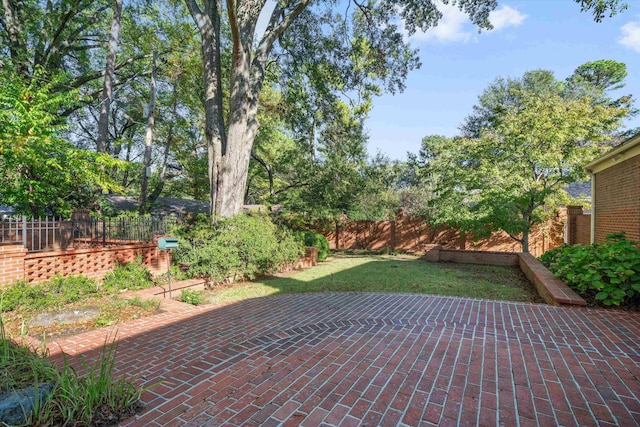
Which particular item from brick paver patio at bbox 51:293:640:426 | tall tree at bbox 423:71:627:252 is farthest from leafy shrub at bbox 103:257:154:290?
tall tree at bbox 423:71:627:252

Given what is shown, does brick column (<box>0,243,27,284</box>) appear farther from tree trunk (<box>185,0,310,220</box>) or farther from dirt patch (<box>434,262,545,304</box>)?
dirt patch (<box>434,262,545,304</box>)

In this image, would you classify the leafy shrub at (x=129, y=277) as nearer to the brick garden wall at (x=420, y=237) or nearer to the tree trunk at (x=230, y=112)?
the tree trunk at (x=230, y=112)

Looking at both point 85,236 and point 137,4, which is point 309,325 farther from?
point 137,4

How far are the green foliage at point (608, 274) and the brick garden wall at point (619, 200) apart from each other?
177cm

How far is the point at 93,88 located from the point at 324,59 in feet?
48.1

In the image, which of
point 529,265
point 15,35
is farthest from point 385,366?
point 15,35

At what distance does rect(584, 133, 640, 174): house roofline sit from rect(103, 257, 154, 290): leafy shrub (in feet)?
34.5

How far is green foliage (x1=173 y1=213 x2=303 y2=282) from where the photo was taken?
22.7 feet

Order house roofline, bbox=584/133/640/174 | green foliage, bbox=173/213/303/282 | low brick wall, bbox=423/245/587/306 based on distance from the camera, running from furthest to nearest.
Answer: green foliage, bbox=173/213/303/282
house roofline, bbox=584/133/640/174
low brick wall, bbox=423/245/587/306

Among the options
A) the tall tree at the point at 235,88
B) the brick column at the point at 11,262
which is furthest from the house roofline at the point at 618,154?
the brick column at the point at 11,262

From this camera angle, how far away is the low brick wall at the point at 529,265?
16.4 feet

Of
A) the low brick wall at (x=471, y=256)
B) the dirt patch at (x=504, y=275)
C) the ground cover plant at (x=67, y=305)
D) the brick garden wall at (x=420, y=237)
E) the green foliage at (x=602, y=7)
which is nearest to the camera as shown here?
the ground cover plant at (x=67, y=305)

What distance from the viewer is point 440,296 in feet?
19.4

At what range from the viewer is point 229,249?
23.0 ft
